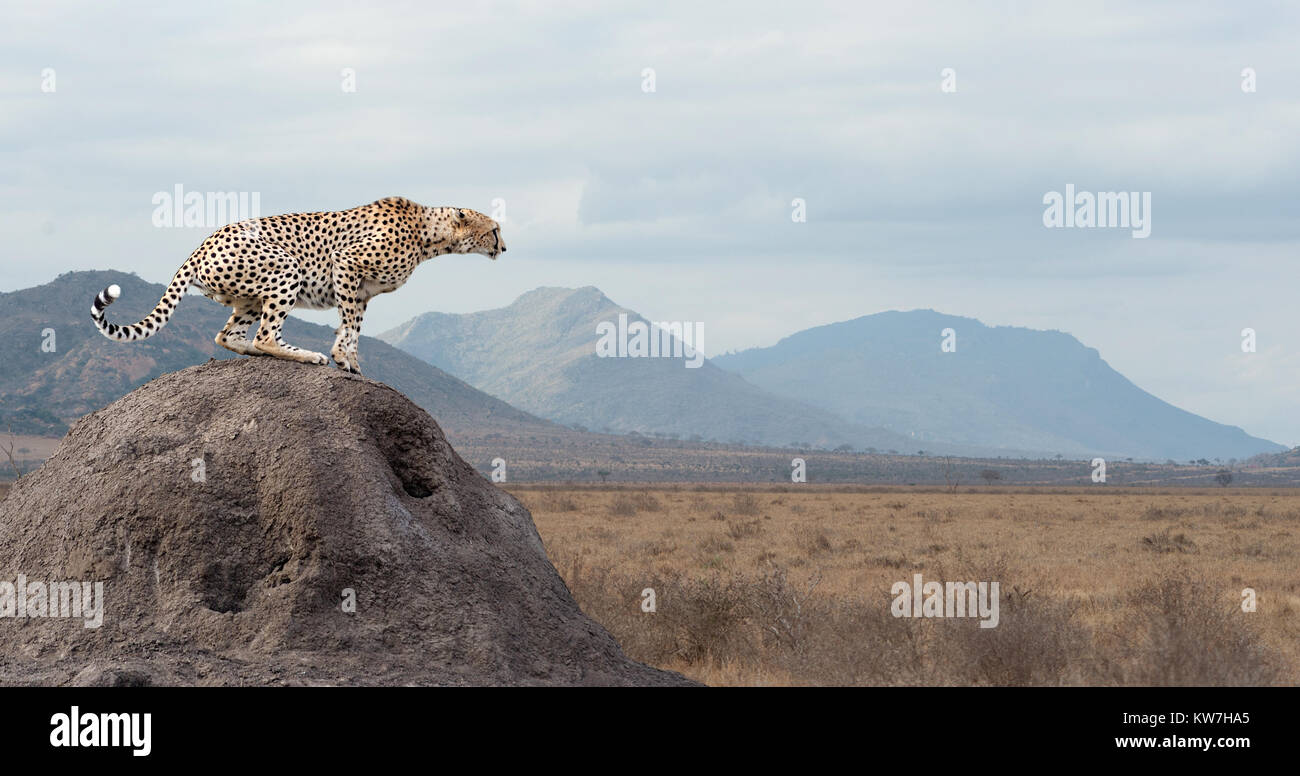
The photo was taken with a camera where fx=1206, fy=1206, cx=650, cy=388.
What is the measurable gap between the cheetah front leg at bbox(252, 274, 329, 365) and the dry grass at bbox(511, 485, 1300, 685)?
4.76 m

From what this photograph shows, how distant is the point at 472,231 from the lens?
941cm

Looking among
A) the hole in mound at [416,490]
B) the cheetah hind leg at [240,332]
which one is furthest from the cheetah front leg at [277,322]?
the hole in mound at [416,490]

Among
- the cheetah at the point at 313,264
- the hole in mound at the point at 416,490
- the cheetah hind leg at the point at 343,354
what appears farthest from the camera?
the cheetah hind leg at the point at 343,354

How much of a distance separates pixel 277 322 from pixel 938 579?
45.1 ft

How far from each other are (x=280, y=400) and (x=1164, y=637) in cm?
681

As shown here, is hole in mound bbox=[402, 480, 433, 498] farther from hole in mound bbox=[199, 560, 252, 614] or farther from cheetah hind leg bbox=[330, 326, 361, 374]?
hole in mound bbox=[199, 560, 252, 614]

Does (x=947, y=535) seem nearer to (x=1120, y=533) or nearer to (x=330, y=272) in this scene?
(x=1120, y=533)

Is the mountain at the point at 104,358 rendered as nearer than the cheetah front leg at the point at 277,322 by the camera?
No

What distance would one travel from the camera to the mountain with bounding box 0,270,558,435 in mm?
100938

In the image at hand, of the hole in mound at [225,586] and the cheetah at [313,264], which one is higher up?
the cheetah at [313,264]

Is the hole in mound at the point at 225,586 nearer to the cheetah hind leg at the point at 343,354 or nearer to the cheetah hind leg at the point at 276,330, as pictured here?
the cheetah hind leg at the point at 276,330

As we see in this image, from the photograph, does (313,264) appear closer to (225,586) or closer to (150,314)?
(150,314)

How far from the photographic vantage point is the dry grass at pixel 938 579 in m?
9.76

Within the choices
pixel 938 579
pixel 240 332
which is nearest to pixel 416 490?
pixel 240 332
